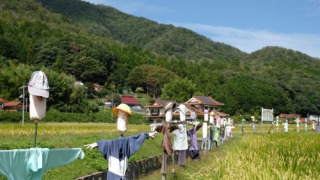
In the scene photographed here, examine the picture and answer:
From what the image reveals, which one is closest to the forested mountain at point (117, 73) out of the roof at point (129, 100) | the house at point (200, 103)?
the roof at point (129, 100)

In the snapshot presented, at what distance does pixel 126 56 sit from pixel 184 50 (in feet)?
198

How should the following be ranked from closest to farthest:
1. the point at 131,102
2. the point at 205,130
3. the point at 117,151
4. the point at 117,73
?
1. the point at 117,151
2. the point at 205,130
3. the point at 131,102
4. the point at 117,73

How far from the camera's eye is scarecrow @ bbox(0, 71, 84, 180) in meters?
4.70

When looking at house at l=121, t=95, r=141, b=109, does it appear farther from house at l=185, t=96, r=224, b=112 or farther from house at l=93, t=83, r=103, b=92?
house at l=185, t=96, r=224, b=112

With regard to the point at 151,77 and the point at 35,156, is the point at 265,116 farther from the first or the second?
the point at 151,77

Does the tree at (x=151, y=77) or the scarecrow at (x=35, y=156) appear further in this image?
the tree at (x=151, y=77)

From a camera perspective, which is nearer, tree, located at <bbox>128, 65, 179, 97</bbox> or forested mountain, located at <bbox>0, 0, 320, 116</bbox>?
forested mountain, located at <bbox>0, 0, 320, 116</bbox>

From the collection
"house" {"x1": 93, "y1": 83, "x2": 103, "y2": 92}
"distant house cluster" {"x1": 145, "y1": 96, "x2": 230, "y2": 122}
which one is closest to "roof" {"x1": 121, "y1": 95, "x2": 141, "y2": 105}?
"house" {"x1": 93, "y1": 83, "x2": 103, "y2": 92}

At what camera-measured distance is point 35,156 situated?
496 centimetres

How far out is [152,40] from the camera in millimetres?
164250

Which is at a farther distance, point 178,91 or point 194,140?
point 178,91

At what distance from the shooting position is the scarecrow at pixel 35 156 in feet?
15.4

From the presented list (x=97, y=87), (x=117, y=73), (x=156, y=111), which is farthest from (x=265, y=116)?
(x=117, y=73)

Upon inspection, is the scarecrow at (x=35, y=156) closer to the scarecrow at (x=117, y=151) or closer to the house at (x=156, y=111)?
the scarecrow at (x=117, y=151)
